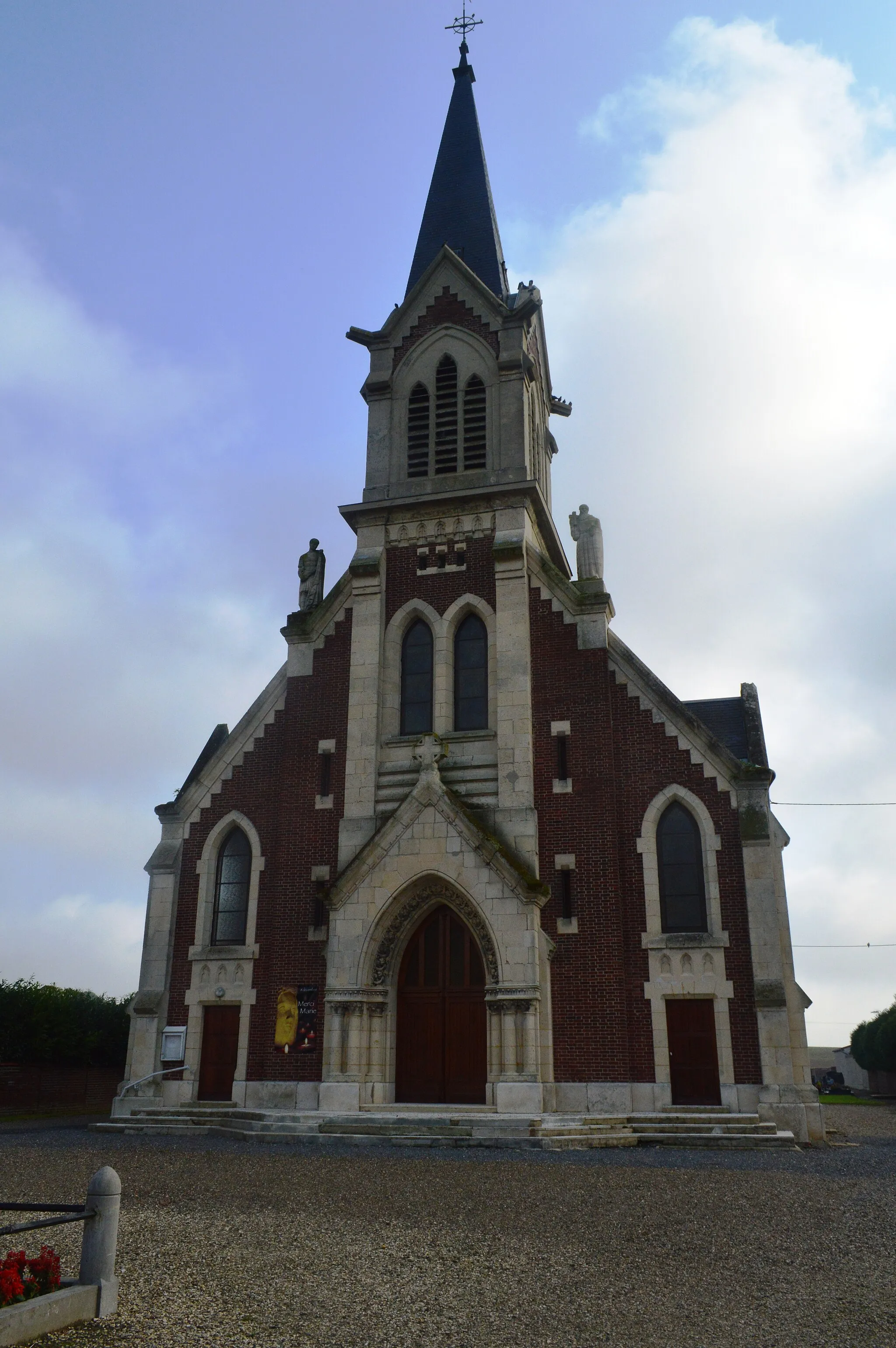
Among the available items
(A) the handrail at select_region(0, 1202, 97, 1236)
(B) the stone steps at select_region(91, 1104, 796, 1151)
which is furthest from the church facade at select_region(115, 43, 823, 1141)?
(A) the handrail at select_region(0, 1202, 97, 1236)

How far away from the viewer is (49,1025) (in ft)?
104

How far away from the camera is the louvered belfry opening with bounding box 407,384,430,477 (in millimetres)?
28203

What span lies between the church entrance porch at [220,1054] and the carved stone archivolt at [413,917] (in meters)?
3.92

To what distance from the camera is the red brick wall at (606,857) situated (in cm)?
2202

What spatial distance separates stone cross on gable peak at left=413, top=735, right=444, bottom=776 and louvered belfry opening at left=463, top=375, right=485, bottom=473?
7.43 m

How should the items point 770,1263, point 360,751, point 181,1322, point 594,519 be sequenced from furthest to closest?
point 594,519, point 360,751, point 770,1263, point 181,1322

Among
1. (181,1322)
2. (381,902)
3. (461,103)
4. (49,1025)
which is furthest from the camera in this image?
(461,103)

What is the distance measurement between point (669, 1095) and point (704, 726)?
767 centimetres

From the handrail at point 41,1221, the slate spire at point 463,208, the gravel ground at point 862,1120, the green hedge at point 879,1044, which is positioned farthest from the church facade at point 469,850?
the green hedge at point 879,1044

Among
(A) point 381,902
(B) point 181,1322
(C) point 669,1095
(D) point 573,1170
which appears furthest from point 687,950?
(B) point 181,1322

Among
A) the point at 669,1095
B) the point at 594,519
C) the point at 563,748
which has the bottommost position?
the point at 669,1095

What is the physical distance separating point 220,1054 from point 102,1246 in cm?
1758

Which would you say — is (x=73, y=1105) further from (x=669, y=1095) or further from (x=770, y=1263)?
(x=770, y=1263)

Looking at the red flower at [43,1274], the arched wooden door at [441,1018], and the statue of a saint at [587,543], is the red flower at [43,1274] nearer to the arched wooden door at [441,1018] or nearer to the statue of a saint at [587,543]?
the arched wooden door at [441,1018]
